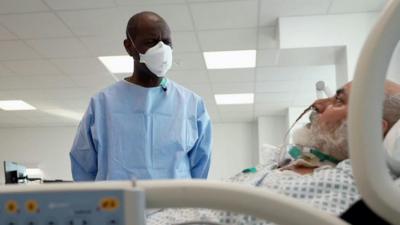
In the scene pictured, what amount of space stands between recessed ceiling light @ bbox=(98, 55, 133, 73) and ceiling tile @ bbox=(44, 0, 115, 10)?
42.7 inches

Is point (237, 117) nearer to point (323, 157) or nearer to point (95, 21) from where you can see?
point (95, 21)

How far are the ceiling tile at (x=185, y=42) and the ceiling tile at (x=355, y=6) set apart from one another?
120 cm

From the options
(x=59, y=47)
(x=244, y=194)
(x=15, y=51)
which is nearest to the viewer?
(x=244, y=194)

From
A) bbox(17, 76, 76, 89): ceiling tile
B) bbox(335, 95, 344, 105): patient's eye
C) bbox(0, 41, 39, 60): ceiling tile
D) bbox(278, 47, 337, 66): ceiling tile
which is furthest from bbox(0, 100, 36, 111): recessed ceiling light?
bbox(335, 95, 344, 105): patient's eye

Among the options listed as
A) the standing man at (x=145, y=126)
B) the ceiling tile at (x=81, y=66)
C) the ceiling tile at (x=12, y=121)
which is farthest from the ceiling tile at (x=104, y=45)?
the ceiling tile at (x=12, y=121)

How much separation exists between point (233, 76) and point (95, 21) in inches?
79.5

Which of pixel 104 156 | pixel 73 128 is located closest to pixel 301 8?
pixel 104 156

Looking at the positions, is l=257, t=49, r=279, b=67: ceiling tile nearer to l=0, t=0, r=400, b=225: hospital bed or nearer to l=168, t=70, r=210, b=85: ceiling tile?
l=168, t=70, r=210, b=85: ceiling tile

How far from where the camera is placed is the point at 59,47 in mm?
3986

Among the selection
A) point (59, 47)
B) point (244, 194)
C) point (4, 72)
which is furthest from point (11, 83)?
point (244, 194)

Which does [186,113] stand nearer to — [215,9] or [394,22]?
[394,22]

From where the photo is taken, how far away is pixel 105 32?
3631mm

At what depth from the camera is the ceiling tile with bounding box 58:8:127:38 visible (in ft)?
10.7

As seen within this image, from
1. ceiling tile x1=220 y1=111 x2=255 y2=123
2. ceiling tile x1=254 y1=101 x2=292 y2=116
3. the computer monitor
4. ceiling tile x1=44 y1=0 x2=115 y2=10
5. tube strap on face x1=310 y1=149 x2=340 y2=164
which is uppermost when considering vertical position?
ceiling tile x1=44 y1=0 x2=115 y2=10
